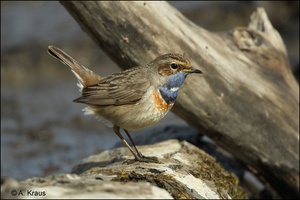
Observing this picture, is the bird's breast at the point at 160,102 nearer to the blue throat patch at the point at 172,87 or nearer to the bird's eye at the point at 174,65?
the blue throat patch at the point at 172,87

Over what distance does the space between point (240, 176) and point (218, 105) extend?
56.0 inches

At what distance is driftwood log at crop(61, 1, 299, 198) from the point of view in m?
7.94

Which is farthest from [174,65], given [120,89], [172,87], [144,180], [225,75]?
[144,180]

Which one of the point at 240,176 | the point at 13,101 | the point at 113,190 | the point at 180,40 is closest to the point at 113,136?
the point at 13,101

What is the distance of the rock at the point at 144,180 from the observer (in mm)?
4625

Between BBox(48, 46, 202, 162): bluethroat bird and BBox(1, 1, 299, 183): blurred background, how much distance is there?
3.61 metres

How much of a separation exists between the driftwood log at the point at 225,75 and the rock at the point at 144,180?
493 mm

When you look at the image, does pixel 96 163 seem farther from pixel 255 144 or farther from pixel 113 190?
pixel 113 190

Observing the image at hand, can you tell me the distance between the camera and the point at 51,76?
14.6m

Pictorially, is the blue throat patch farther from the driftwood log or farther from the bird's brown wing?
the driftwood log

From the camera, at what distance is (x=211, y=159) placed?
8.13 meters

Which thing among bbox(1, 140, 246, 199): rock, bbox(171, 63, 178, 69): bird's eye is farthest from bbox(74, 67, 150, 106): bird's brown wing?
bbox(1, 140, 246, 199): rock

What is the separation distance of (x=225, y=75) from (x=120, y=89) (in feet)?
4.82

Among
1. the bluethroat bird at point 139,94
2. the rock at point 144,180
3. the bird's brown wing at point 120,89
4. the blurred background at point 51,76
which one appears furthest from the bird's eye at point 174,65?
the blurred background at point 51,76
